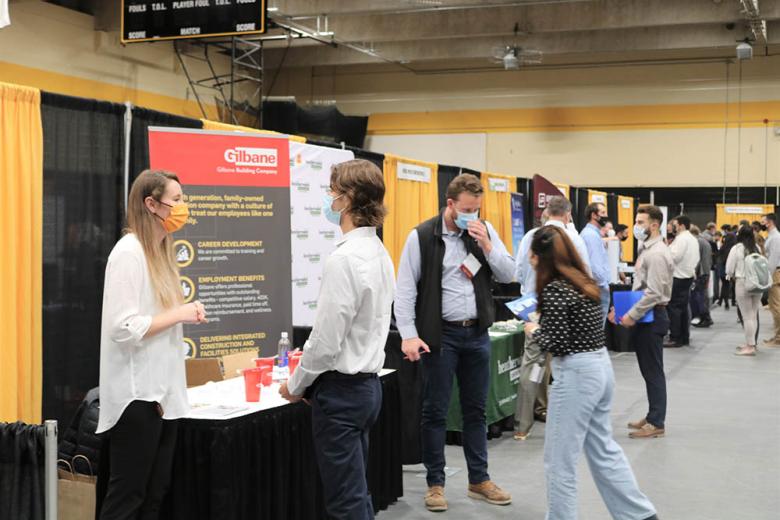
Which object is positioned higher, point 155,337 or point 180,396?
point 155,337

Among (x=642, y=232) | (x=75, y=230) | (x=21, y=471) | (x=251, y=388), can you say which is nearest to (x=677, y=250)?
(x=642, y=232)

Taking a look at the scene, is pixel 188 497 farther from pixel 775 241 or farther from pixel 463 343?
pixel 775 241

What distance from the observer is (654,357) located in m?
5.43

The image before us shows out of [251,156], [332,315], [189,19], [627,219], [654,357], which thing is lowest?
[654,357]

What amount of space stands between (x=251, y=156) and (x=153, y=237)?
6.23ft

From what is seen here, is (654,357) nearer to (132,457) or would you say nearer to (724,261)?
(132,457)

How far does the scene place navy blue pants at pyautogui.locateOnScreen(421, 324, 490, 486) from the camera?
3.96 metres

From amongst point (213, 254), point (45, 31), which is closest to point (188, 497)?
point (213, 254)

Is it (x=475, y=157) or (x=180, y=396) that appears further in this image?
(x=475, y=157)

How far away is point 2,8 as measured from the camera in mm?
2697

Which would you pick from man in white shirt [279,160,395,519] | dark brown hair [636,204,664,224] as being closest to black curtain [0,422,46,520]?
man in white shirt [279,160,395,519]

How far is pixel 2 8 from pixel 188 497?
5.52 feet

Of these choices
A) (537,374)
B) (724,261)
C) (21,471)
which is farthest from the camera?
(724,261)

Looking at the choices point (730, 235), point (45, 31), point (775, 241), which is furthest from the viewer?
point (730, 235)
